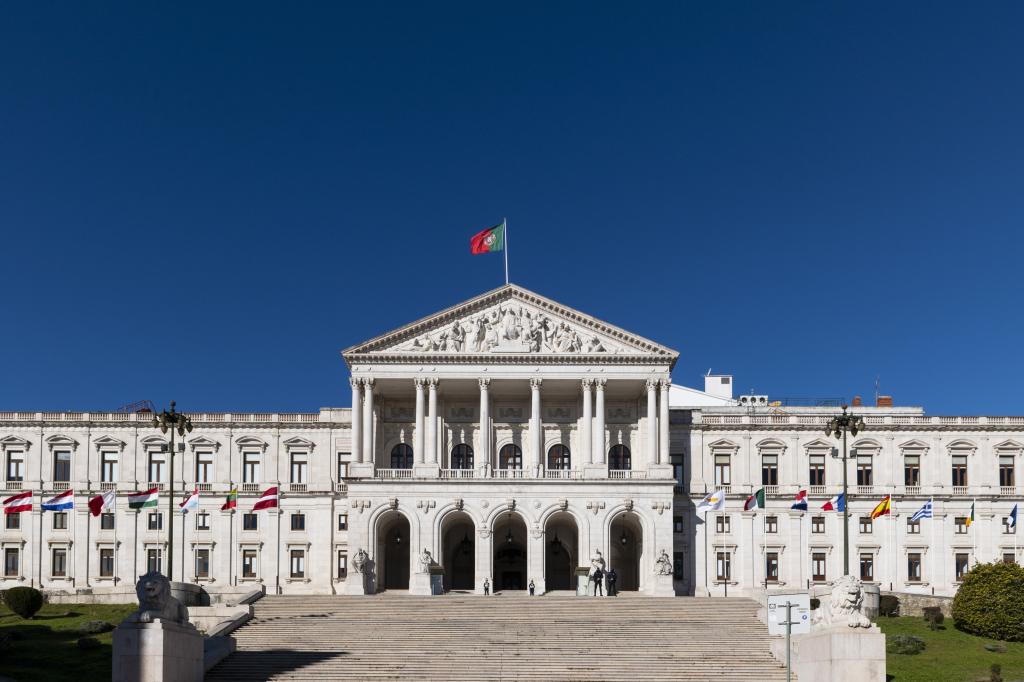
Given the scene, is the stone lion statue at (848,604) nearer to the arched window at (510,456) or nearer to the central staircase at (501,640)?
the central staircase at (501,640)

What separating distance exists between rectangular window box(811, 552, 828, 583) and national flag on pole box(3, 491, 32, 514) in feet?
151

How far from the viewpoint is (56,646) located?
47969 millimetres

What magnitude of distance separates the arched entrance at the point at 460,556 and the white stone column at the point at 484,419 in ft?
17.6

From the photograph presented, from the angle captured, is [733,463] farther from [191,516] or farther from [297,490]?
[191,516]

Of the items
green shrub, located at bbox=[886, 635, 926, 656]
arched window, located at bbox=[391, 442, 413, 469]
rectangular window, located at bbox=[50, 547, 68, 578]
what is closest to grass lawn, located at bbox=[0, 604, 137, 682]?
rectangular window, located at bbox=[50, 547, 68, 578]

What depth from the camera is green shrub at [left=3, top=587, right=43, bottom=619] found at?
54.6 m

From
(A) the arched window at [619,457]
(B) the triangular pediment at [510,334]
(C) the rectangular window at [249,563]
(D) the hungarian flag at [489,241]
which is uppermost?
(D) the hungarian flag at [489,241]

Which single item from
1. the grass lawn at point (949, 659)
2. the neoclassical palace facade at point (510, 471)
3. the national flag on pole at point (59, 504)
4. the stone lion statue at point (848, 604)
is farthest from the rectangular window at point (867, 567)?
the national flag on pole at point (59, 504)

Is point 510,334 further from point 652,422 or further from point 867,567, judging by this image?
point 867,567

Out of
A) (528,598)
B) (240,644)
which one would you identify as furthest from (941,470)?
(240,644)

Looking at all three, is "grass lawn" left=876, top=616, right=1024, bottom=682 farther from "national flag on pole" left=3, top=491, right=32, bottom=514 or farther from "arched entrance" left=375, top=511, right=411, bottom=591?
"national flag on pole" left=3, top=491, right=32, bottom=514

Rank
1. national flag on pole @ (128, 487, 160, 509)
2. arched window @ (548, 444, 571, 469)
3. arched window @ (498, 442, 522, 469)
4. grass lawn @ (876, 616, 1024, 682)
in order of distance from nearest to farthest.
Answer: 1. grass lawn @ (876, 616, 1024, 682)
2. national flag on pole @ (128, 487, 160, 509)
3. arched window @ (498, 442, 522, 469)
4. arched window @ (548, 444, 571, 469)

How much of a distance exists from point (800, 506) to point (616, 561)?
13.4 meters

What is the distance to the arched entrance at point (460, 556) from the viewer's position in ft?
236
